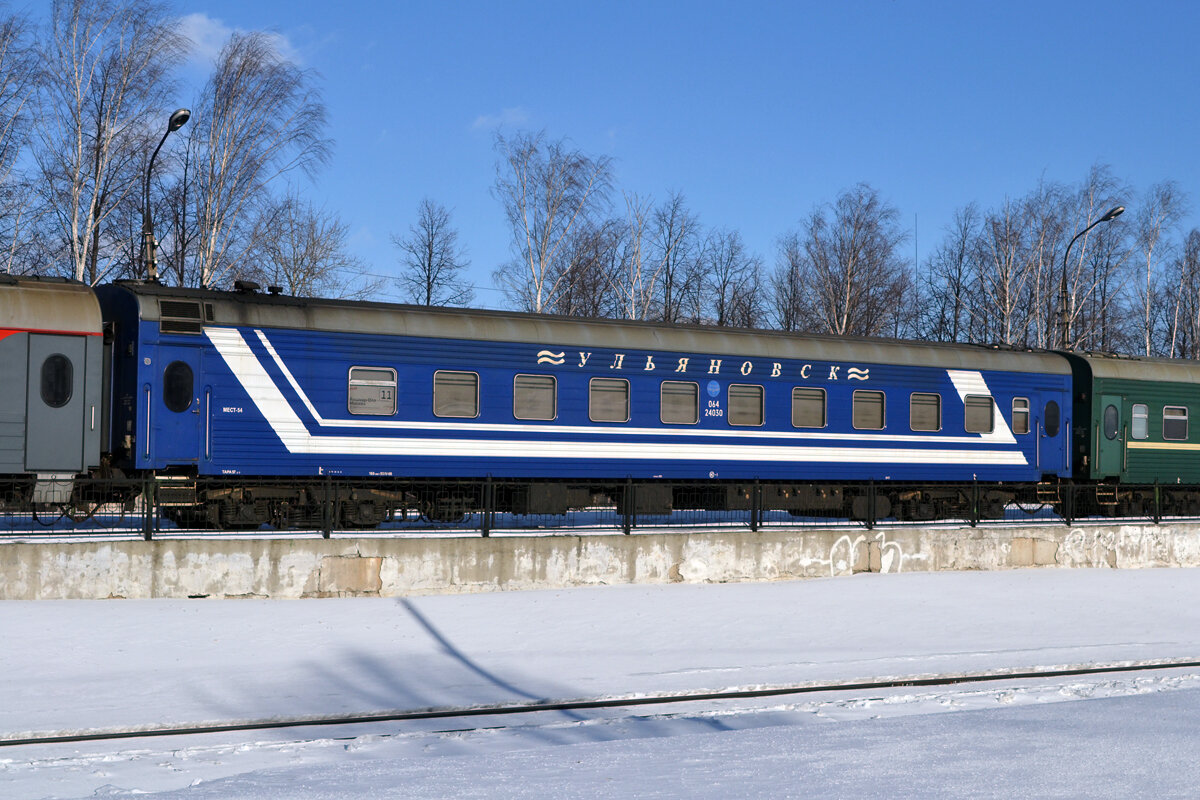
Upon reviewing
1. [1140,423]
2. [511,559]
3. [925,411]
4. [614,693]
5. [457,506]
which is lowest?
[614,693]

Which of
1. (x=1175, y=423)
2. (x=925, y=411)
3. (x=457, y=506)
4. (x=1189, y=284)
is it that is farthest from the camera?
(x=1189, y=284)

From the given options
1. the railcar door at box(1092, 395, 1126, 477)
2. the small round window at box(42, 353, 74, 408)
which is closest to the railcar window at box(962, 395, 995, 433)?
the railcar door at box(1092, 395, 1126, 477)

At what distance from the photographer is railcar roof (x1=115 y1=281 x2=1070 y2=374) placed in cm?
1880

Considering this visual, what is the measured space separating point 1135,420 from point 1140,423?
16 centimetres

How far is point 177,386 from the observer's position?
1811 centimetres

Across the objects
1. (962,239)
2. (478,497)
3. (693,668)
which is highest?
(962,239)

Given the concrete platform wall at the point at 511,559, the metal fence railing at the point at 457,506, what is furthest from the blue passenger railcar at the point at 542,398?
the concrete platform wall at the point at 511,559

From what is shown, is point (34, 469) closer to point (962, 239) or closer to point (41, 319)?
point (41, 319)

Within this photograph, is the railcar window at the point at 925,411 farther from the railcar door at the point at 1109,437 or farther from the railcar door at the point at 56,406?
the railcar door at the point at 56,406

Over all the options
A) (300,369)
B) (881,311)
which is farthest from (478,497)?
(881,311)

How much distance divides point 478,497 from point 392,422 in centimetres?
179

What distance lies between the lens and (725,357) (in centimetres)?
2238

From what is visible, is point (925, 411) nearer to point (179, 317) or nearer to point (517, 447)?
point (517, 447)

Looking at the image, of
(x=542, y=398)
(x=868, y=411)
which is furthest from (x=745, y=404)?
(x=542, y=398)
